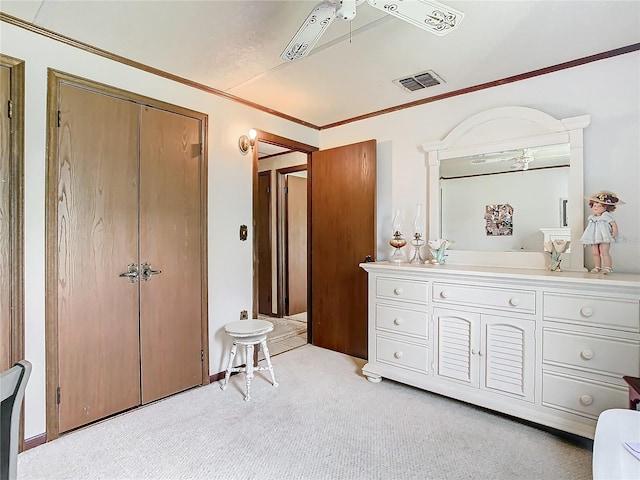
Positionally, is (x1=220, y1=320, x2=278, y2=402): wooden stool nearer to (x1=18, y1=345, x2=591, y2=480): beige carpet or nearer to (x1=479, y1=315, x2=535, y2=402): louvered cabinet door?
(x1=18, y1=345, x2=591, y2=480): beige carpet

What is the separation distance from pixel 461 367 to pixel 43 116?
308 centimetres

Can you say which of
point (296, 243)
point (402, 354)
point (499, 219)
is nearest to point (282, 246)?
point (296, 243)

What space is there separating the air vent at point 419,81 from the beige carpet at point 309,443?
2.40m

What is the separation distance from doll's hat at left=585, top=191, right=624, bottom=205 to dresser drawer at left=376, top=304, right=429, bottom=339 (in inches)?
52.1

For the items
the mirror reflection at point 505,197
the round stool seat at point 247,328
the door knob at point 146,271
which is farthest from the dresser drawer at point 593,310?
the door knob at point 146,271

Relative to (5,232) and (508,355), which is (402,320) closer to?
(508,355)

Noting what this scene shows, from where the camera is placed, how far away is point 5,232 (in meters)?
1.86

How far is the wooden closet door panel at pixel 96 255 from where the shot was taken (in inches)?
81.7

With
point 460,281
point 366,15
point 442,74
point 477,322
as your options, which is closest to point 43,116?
point 366,15

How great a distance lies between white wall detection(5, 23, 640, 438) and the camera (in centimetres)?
196

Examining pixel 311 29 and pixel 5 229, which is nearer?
pixel 311 29

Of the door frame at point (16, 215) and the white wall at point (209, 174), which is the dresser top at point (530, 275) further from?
the door frame at point (16, 215)

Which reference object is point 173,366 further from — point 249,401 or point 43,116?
point 43,116

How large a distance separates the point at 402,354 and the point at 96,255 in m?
2.28
